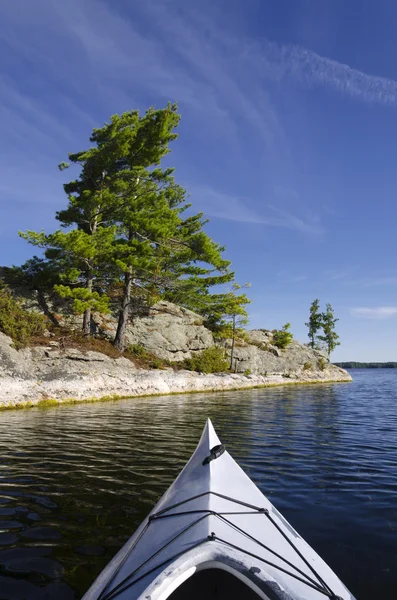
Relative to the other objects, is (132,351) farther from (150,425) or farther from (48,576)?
(48,576)

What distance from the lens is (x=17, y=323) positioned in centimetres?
2044

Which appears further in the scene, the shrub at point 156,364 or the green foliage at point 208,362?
the green foliage at point 208,362

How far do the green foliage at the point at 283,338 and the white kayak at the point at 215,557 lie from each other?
1660 inches

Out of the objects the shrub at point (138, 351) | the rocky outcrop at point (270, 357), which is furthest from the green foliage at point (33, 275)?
the rocky outcrop at point (270, 357)

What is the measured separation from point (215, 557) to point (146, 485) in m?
3.73

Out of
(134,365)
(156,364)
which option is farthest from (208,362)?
(134,365)

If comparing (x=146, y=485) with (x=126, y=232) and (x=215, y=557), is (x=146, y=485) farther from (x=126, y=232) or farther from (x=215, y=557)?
(x=126, y=232)

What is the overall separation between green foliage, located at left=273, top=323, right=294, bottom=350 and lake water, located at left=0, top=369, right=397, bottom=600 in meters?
32.1

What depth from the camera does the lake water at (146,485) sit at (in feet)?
12.3

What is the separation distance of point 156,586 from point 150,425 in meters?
9.80

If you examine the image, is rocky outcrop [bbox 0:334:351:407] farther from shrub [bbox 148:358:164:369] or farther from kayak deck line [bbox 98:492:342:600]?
kayak deck line [bbox 98:492:342:600]

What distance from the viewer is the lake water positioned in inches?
148

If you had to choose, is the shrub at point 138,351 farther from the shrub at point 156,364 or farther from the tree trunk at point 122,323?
the tree trunk at point 122,323

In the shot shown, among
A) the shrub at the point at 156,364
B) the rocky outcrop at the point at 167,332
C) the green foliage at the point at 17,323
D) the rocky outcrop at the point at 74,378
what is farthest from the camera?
the rocky outcrop at the point at 167,332
